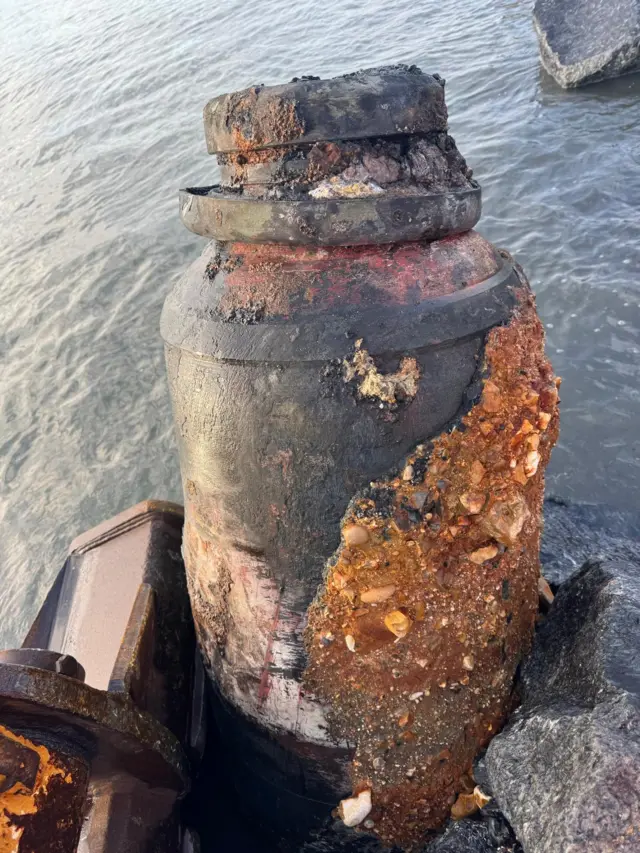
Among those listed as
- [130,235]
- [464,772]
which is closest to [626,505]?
[464,772]

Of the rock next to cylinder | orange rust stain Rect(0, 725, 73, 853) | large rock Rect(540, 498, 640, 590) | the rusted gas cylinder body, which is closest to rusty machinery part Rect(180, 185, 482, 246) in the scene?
the rusted gas cylinder body

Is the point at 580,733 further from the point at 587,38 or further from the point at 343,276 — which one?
the point at 587,38

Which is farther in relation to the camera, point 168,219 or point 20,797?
point 168,219

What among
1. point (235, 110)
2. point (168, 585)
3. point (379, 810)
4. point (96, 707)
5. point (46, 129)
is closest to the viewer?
point (96, 707)

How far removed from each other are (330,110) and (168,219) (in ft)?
24.8

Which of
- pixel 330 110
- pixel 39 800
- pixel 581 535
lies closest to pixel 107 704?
pixel 39 800

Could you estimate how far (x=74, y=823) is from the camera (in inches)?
56.2

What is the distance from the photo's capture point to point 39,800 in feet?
4.43

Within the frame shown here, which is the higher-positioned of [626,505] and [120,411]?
[120,411]

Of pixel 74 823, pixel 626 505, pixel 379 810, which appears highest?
pixel 74 823

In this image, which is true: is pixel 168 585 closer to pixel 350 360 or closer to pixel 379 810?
pixel 379 810

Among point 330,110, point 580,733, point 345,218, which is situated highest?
point 330,110

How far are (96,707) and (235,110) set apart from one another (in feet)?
4.75

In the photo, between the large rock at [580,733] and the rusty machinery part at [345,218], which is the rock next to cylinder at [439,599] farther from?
the rusty machinery part at [345,218]
